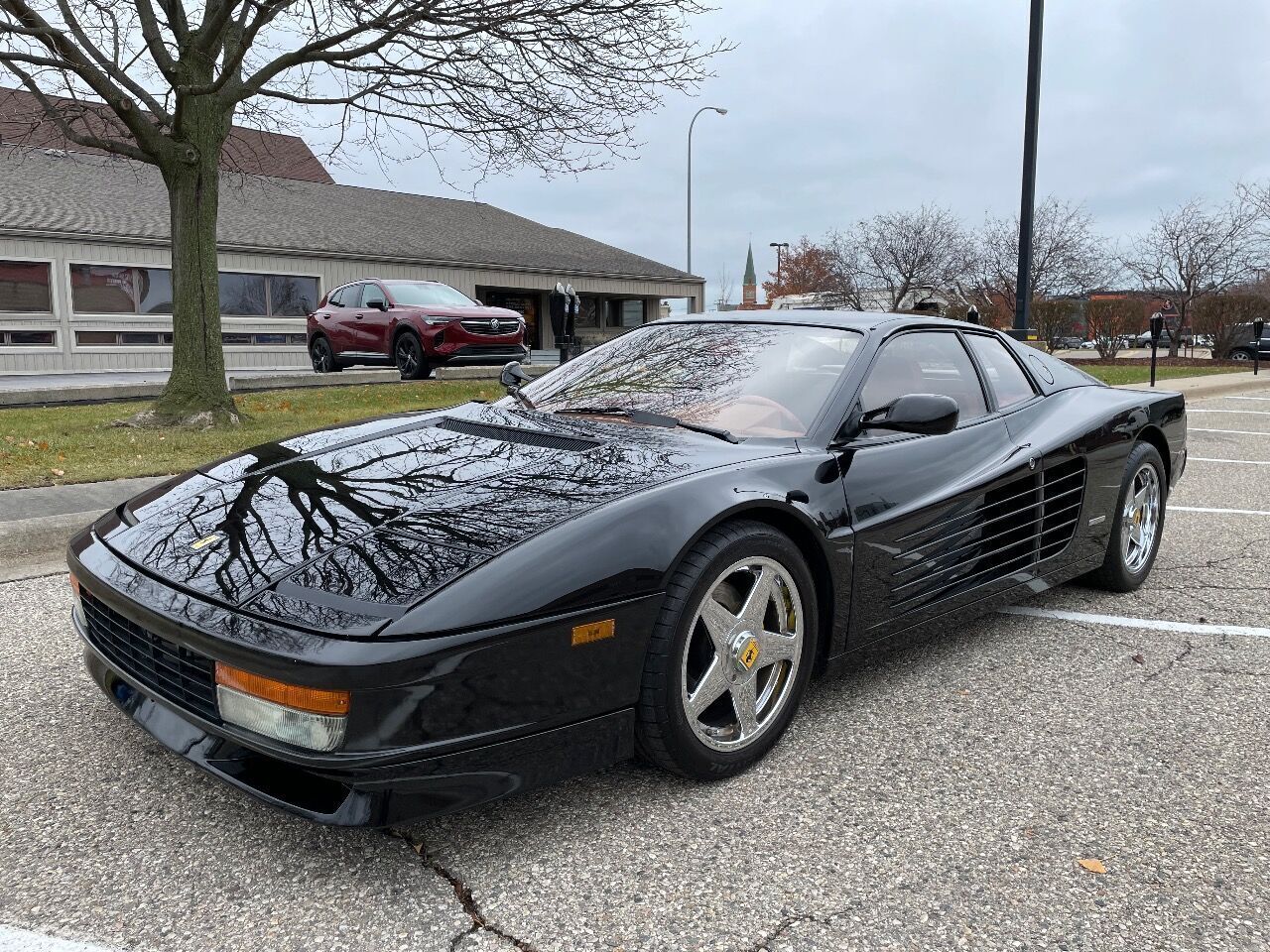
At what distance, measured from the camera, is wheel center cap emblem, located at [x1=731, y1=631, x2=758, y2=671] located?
8.38 feet

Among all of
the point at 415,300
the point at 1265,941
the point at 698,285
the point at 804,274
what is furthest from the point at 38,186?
the point at 804,274

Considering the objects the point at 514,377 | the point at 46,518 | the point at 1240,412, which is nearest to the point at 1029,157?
the point at 1240,412

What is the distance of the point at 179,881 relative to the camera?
2068mm

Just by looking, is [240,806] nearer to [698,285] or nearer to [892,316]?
[892,316]

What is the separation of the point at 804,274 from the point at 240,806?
50.4m

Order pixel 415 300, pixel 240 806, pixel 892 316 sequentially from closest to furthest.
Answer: pixel 240 806 → pixel 892 316 → pixel 415 300

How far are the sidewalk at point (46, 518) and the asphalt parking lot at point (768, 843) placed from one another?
167 cm

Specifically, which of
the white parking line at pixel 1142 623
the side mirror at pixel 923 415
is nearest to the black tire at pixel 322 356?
the white parking line at pixel 1142 623

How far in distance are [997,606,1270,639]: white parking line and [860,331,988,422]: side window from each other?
86 cm

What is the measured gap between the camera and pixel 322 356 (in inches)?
644

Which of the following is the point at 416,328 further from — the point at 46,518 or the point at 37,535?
the point at 37,535

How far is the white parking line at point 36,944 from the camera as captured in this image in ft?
6.03

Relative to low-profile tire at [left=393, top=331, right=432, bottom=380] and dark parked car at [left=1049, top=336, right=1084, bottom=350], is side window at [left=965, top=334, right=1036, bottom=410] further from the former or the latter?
dark parked car at [left=1049, top=336, right=1084, bottom=350]

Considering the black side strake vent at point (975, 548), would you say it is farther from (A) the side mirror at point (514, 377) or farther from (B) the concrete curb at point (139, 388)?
(B) the concrete curb at point (139, 388)
